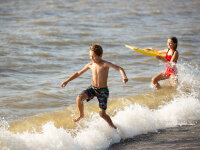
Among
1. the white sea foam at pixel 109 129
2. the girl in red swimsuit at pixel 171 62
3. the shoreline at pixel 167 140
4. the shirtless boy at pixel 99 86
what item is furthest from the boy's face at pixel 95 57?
the girl in red swimsuit at pixel 171 62

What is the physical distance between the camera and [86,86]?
857 cm

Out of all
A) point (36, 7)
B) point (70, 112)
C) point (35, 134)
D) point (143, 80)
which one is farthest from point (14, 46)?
point (36, 7)

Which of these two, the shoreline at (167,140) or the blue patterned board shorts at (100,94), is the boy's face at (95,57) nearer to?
the blue patterned board shorts at (100,94)

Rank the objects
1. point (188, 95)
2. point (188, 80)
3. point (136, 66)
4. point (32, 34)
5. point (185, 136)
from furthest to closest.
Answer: point (32, 34), point (136, 66), point (188, 80), point (188, 95), point (185, 136)

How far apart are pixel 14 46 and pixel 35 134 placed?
7565 mm

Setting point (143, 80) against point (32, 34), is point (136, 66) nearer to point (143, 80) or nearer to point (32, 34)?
point (143, 80)

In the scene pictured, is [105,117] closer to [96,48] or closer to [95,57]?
[95,57]

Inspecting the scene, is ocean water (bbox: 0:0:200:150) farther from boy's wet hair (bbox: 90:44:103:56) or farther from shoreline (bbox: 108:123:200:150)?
boy's wet hair (bbox: 90:44:103:56)

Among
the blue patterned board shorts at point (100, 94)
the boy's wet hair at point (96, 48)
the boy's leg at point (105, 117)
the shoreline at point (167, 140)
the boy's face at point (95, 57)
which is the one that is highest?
the boy's wet hair at point (96, 48)

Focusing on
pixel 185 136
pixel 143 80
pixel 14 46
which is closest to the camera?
pixel 185 136

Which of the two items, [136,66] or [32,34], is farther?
[32,34]

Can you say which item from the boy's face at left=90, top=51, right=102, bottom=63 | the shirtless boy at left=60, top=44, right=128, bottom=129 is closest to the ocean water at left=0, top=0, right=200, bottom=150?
the shirtless boy at left=60, top=44, right=128, bottom=129

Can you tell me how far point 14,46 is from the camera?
40.5 ft

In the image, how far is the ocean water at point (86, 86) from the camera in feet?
17.7
